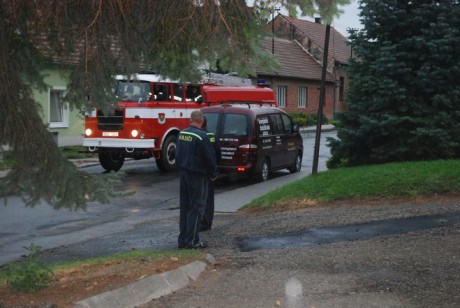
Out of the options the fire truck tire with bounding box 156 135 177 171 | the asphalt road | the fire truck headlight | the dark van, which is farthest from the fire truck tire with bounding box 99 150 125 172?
the dark van

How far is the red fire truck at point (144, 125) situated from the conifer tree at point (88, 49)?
1213 centimetres

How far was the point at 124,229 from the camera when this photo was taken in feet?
38.9

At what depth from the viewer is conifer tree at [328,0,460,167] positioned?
14.4 m

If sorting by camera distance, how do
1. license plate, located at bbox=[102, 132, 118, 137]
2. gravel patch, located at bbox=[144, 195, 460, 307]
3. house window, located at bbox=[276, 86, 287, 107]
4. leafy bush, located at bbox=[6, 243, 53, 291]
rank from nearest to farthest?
1. leafy bush, located at bbox=[6, 243, 53, 291]
2. gravel patch, located at bbox=[144, 195, 460, 307]
3. license plate, located at bbox=[102, 132, 118, 137]
4. house window, located at bbox=[276, 86, 287, 107]

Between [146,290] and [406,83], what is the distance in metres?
9.87

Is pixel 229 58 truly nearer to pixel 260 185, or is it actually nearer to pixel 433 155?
pixel 433 155

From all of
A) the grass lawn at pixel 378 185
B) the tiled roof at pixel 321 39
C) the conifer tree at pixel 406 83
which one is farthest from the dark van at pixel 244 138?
the tiled roof at pixel 321 39

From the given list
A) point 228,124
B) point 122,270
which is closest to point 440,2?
point 228,124

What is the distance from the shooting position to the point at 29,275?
20.9 ft

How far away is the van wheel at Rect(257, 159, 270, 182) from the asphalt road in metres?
0.18

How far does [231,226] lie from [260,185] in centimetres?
607

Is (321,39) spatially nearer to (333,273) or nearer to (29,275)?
(333,273)

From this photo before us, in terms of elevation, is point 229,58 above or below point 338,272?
above

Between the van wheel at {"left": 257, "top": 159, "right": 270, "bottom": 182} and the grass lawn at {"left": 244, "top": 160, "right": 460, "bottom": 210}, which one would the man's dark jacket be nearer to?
the grass lawn at {"left": 244, "top": 160, "right": 460, "bottom": 210}
